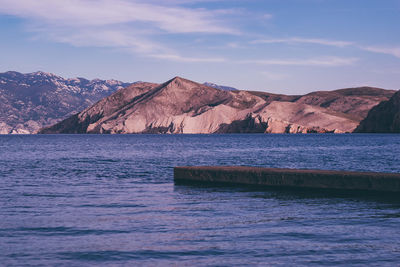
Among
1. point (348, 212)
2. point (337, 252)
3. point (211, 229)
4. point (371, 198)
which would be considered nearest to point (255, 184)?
point (371, 198)

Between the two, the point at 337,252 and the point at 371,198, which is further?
the point at 371,198

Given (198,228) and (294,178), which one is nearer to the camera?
(198,228)

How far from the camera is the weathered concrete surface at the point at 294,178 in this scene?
2316cm

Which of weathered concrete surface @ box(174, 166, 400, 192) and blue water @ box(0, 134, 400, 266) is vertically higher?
weathered concrete surface @ box(174, 166, 400, 192)

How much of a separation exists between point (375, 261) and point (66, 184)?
2180 centimetres

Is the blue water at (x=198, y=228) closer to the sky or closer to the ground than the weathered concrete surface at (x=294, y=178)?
closer to the ground

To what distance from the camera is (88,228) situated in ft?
51.4

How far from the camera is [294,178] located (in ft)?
85.0

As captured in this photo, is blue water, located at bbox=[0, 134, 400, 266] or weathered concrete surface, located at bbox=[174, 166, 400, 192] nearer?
blue water, located at bbox=[0, 134, 400, 266]

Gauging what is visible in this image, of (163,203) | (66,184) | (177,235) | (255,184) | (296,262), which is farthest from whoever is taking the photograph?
(66,184)

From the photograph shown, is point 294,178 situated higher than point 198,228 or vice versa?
point 294,178

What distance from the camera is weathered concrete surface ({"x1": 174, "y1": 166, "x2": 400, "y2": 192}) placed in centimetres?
2316

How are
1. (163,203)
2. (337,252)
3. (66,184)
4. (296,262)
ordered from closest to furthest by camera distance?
(296,262), (337,252), (163,203), (66,184)

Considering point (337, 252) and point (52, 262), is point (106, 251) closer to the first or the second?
point (52, 262)
